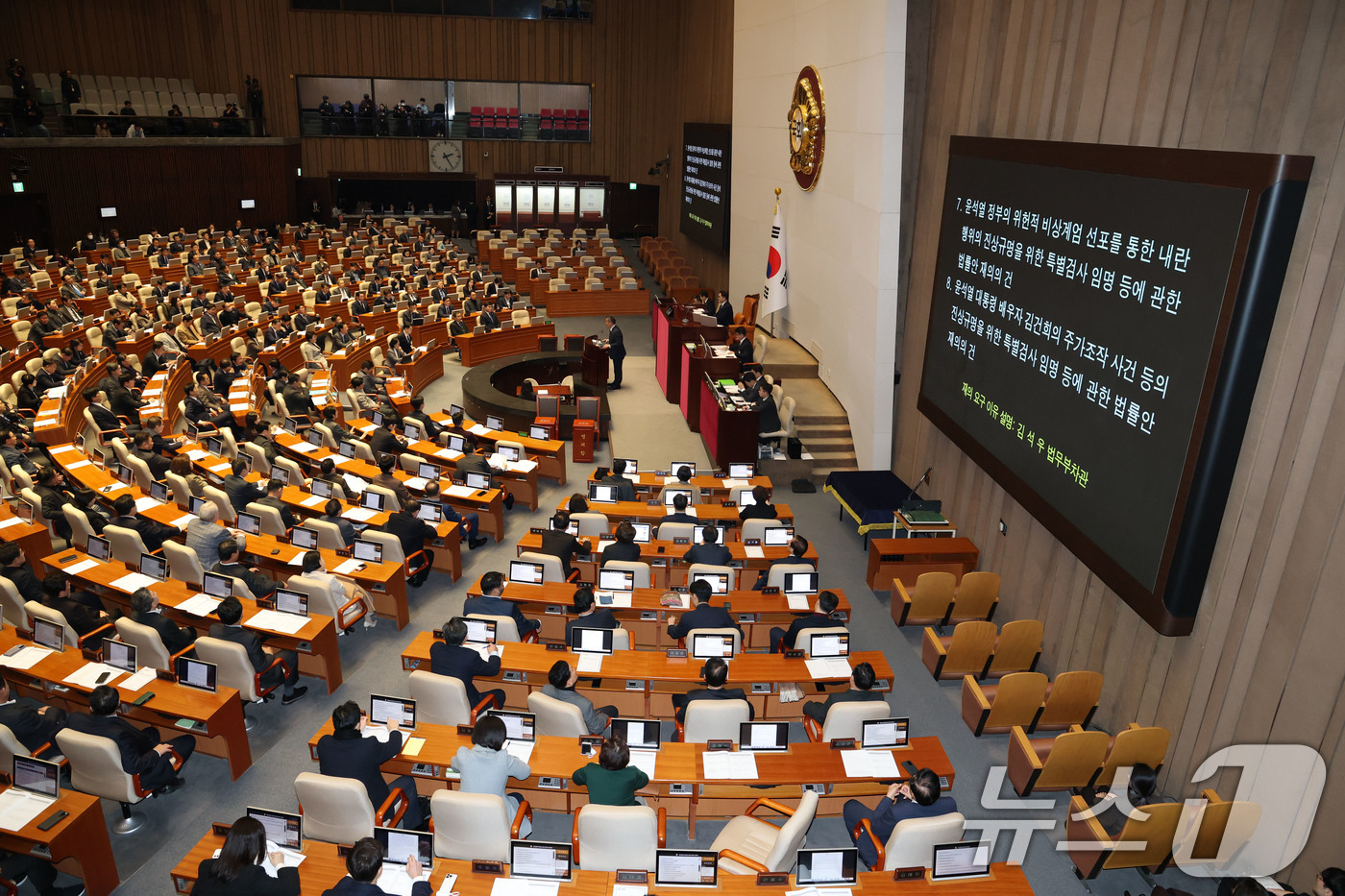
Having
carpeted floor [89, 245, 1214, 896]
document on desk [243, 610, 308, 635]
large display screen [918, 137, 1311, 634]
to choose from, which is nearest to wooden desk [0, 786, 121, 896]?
carpeted floor [89, 245, 1214, 896]

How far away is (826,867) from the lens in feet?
16.8

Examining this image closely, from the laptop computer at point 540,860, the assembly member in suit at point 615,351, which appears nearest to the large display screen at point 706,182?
the assembly member in suit at point 615,351

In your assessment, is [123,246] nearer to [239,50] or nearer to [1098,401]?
[239,50]

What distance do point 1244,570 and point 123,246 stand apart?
89.6 feet

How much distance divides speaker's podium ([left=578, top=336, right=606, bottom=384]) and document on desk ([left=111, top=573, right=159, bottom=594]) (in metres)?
9.27

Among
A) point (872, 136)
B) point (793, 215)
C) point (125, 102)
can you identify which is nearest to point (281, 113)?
point (125, 102)

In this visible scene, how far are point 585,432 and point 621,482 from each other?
2.73m

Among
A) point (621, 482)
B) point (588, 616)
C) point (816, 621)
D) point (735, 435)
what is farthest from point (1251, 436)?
point (735, 435)

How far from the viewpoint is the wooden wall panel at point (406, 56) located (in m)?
29.3

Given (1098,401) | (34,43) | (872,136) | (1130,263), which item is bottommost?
(1098,401)

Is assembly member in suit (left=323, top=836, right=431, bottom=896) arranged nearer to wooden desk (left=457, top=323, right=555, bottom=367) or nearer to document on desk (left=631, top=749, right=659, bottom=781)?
document on desk (left=631, top=749, right=659, bottom=781)

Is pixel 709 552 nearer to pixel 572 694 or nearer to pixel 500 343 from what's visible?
pixel 572 694

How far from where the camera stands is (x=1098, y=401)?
23.7 ft

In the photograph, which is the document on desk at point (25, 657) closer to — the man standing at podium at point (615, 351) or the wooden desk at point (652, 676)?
the wooden desk at point (652, 676)
